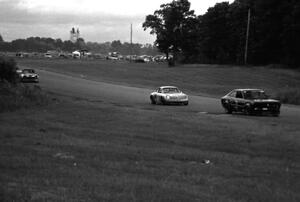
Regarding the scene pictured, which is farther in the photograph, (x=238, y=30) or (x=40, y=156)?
(x=238, y=30)

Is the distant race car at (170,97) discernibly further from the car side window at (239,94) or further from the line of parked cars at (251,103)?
the car side window at (239,94)

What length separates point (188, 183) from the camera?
10055 millimetres

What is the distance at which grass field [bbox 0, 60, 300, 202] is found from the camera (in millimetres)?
9070

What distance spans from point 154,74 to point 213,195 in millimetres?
80681

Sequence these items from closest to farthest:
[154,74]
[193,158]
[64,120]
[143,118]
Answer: [193,158]
[64,120]
[143,118]
[154,74]

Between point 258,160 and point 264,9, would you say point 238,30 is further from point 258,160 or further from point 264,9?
point 258,160

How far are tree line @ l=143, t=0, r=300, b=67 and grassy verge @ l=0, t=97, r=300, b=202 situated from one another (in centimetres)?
7378

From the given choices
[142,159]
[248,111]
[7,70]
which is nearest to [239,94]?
[248,111]

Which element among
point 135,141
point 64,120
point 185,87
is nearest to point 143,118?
point 64,120

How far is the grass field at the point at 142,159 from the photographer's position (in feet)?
29.8

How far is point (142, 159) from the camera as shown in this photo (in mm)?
13094

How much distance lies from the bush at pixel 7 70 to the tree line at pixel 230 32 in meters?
63.0

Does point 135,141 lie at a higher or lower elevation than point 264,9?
lower

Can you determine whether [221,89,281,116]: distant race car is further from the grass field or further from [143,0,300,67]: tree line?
[143,0,300,67]: tree line
